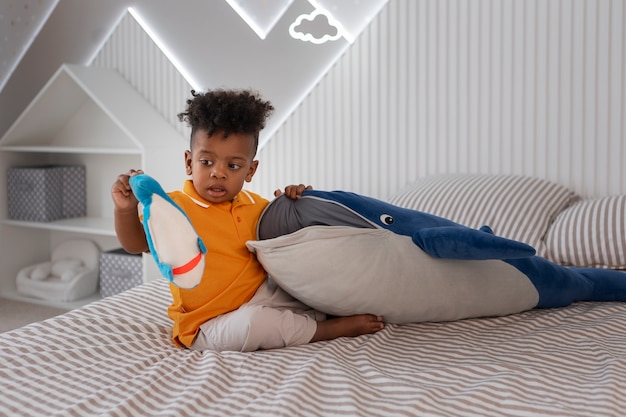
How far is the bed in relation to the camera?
989 mm

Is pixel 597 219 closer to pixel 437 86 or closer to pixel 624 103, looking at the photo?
pixel 624 103

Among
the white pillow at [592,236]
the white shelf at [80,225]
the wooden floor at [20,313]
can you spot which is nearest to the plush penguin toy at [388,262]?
the white pillow at [592,236]

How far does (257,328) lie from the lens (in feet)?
4.31

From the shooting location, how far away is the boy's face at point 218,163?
4.66 feet

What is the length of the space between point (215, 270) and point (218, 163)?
0.22 meters

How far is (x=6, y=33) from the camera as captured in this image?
296 centimetres

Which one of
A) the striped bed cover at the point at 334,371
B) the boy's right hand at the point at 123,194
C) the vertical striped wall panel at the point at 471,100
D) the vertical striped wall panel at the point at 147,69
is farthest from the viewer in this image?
the vertical striped wall panel at the point at 147,69

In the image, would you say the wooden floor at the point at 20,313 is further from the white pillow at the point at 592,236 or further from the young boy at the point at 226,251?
the white pillow at the point at 592,236

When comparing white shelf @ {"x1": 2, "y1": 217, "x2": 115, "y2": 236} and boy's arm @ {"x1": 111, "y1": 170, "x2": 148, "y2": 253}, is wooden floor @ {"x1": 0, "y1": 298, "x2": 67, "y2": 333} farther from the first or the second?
boy's arm @ {"x1": 111, "y1": 170, "x2": 148, "y2": 253}

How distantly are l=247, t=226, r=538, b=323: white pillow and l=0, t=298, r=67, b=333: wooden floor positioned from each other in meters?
1.57

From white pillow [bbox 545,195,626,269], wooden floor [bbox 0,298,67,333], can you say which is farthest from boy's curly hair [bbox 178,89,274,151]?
wooden floor [bbox 0,298,67,333]

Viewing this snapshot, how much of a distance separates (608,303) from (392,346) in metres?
0.64

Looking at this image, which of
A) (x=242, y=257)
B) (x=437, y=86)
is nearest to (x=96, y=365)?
(x=242, y=257)

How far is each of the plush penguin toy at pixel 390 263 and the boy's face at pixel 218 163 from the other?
0.34ft
